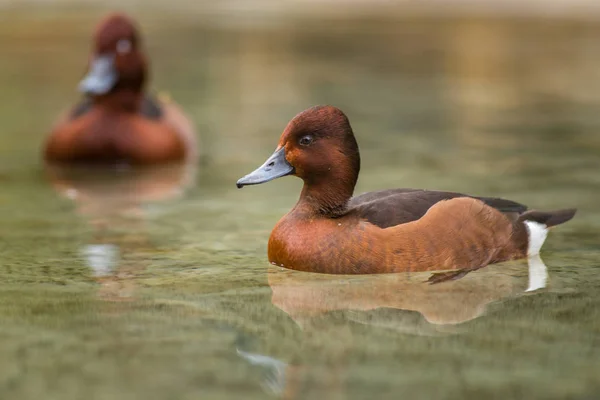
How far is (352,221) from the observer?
710 cm

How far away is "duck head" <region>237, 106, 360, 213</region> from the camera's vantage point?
7.20 m

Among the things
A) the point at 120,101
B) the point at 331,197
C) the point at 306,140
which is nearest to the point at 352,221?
the point at 331,197

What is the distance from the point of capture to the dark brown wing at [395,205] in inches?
279

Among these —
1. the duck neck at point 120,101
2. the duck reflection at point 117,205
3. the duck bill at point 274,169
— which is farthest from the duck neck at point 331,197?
the duck neck at point 120,101

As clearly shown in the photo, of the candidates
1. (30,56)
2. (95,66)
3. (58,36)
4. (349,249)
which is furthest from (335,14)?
(349,249)

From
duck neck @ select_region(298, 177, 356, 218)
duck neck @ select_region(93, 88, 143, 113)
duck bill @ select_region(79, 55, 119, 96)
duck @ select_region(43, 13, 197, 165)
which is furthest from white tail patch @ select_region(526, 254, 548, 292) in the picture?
duck bill @ select_region(79, 55, 119, 96)

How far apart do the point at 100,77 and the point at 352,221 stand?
523cm

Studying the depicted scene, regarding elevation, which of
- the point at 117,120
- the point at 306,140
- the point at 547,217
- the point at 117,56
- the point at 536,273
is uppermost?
the point at 117,56

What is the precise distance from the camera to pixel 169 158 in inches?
458

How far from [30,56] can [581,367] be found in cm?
1618

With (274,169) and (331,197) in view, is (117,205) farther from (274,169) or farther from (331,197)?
(331,197)

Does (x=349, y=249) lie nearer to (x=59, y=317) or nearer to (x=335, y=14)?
(x=59, y=317)

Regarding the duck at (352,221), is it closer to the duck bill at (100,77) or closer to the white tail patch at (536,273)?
the white tail patch at (536,273)

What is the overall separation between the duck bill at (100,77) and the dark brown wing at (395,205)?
468 centimetres
